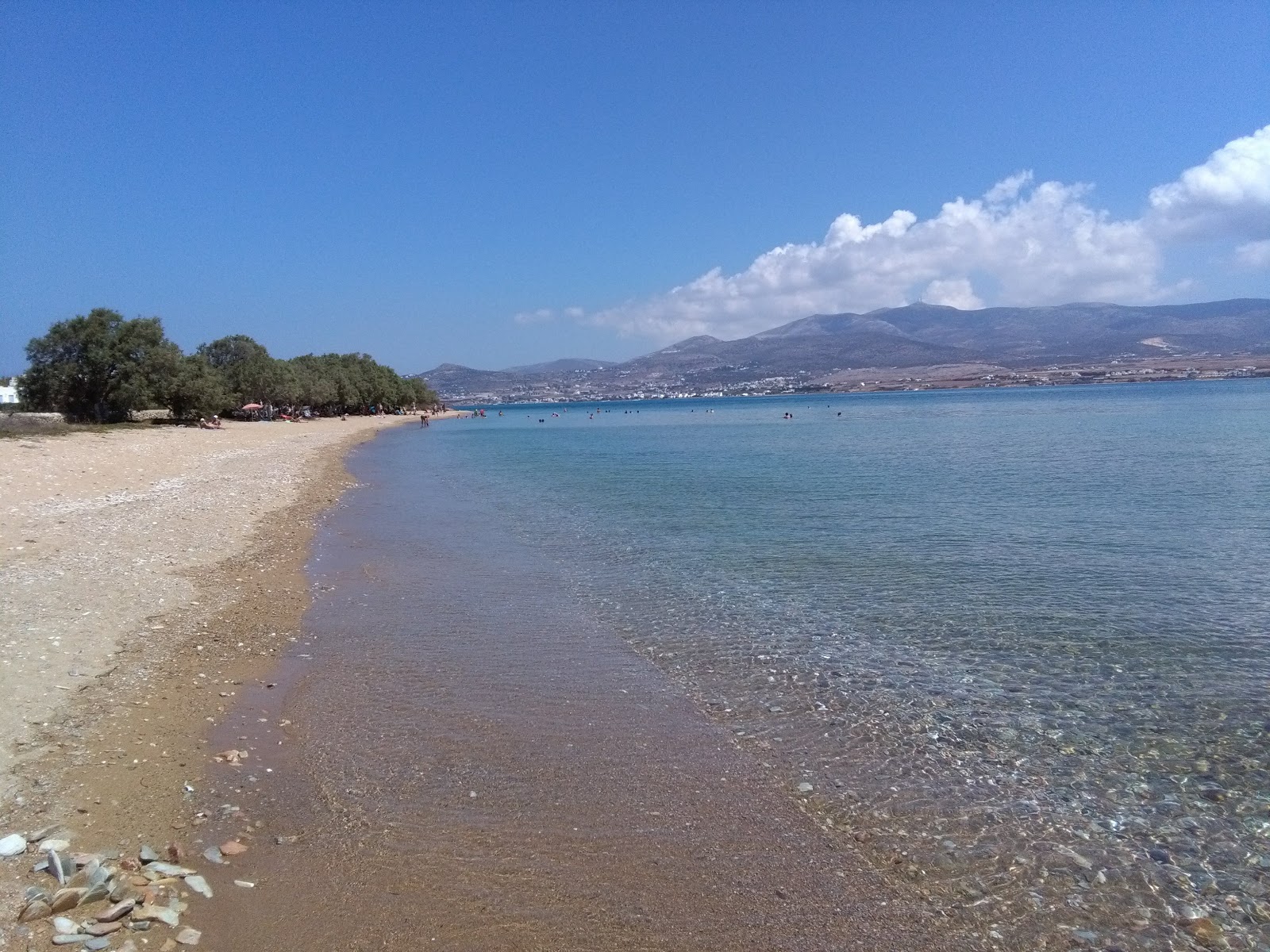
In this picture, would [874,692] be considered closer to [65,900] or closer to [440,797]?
[440,797]

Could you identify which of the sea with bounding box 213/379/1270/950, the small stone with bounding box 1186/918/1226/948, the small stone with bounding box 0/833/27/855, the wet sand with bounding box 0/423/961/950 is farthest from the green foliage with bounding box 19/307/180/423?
the small stone with bounding box 1186/918/1226/948

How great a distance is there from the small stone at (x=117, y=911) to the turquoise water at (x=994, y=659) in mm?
4689

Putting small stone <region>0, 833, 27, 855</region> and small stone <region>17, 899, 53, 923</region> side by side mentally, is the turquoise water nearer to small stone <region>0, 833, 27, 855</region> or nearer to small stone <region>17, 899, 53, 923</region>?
small stone <region>17, 899, 53, 923</region>

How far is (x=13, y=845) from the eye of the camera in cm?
536

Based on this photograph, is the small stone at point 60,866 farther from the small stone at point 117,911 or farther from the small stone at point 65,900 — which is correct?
the small stone at point 117,911

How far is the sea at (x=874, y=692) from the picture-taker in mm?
5703

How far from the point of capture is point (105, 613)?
11102mm

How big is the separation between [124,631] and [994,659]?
10997mm

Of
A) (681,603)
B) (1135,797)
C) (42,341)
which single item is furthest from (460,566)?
(42,341)

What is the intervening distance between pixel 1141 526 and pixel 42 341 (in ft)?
215

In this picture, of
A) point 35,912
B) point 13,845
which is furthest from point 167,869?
point 13,845

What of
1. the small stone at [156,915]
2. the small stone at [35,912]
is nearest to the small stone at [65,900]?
the small stone at [35,912]

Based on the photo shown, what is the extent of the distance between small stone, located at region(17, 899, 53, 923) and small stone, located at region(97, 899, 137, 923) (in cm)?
30

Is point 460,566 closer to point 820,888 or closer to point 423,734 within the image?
point 423,734
